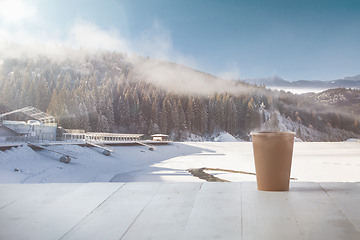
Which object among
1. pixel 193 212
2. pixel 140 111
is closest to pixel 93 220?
pixel 193 212

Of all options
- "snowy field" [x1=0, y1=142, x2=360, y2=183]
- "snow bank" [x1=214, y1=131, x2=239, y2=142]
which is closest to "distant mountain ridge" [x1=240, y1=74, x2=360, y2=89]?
"snow bank" [x1=214, y1=131, x2=239, y2=142]

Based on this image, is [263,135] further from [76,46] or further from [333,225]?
[76,46]

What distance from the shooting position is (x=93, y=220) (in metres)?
2.19

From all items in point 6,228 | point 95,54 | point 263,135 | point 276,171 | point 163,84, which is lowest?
point 6,228

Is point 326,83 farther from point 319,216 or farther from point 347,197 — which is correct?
point 319,216

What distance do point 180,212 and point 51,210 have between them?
4.11 ft

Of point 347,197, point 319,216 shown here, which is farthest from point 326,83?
point 319,216

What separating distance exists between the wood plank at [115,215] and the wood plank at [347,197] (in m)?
1.74

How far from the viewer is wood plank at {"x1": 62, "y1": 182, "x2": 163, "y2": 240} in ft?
6.29

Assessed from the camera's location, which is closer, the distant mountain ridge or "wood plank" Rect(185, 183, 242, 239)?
"wood plank" Rect(185, 183, 242, 239)

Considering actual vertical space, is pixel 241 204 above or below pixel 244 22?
below

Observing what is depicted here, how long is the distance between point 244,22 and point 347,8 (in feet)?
104

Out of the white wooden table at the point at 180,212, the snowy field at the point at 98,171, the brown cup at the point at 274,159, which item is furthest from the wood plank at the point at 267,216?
the snowy field at the point at 98,171

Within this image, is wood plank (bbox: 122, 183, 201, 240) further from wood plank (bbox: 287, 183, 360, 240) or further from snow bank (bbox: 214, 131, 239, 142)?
snow bank (bbox: 214, 131, 239, 142)
